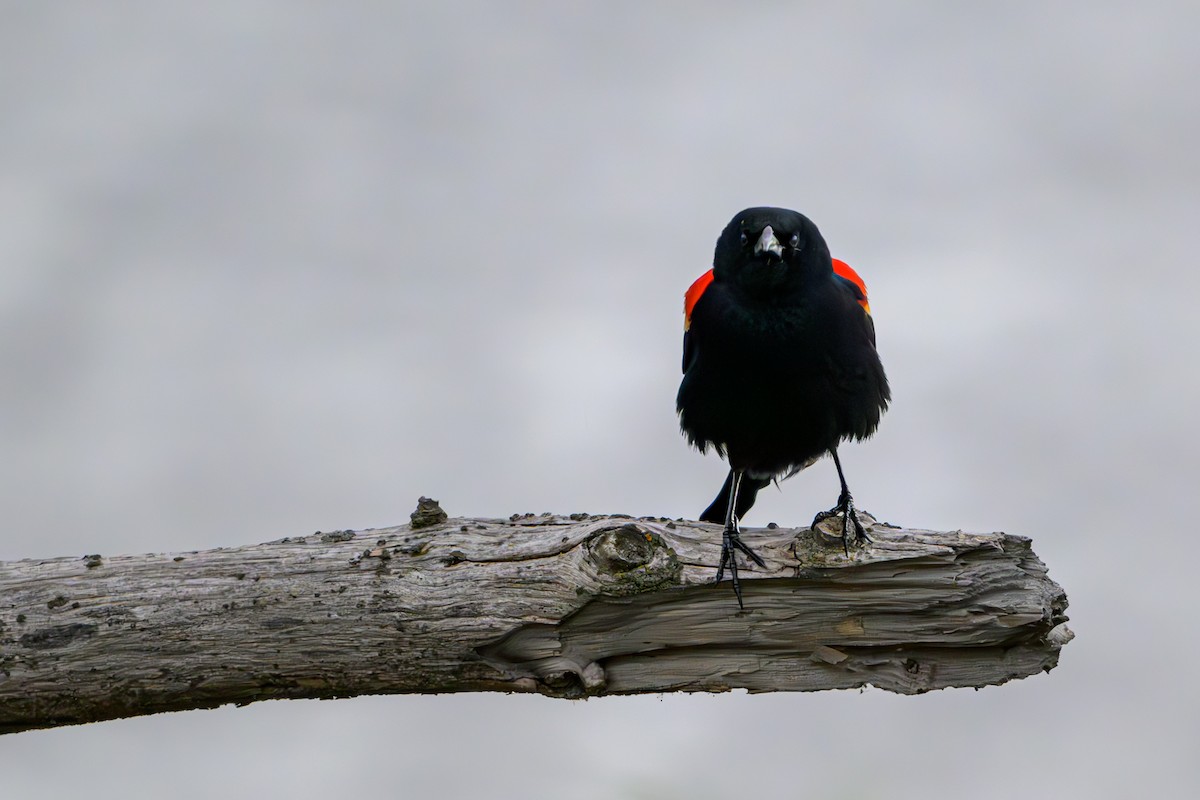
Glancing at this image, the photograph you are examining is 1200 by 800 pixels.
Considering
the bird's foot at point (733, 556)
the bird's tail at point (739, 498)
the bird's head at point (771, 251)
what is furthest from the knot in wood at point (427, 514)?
the bird's head at point (771, 251)

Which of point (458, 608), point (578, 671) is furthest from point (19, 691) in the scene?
point (578, 671)

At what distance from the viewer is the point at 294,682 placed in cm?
372

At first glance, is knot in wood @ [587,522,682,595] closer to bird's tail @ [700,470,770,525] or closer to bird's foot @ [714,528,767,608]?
bird's foot @ [714,528,767,608]

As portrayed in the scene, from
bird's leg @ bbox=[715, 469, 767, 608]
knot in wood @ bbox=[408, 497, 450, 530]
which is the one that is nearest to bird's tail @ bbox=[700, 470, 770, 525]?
bird's leg @ bbox=[715, 469, 767, 608]

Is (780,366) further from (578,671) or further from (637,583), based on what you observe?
(578,671)

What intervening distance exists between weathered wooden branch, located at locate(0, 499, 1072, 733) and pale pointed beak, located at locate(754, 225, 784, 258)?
1.11 meters

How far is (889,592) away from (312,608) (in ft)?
A: 6.93

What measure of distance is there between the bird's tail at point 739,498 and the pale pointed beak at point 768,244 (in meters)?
1.14

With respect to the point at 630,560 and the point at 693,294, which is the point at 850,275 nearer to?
the point at 693,294

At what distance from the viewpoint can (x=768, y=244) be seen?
3975mm

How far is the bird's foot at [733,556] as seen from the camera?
378 centimetres

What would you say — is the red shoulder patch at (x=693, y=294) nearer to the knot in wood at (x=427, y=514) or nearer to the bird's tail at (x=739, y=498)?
the bird's tail at (x=739, y=498)

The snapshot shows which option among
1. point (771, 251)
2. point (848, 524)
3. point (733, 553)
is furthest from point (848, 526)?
point (771, 251)

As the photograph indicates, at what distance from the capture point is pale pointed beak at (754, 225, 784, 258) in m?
3.98
